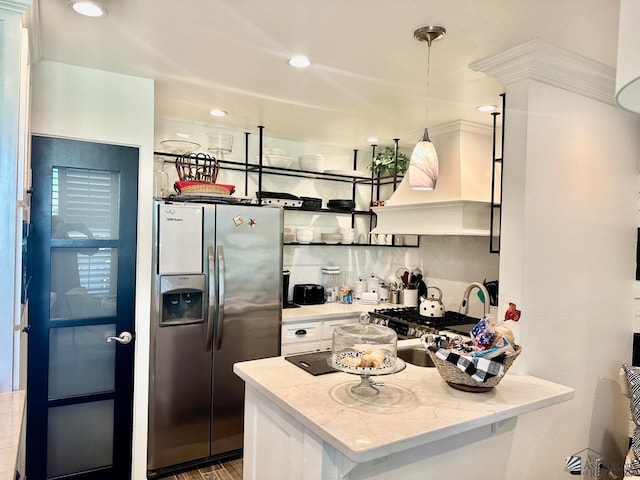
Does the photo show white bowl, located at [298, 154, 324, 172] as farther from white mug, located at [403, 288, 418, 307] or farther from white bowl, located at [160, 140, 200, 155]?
white mug, located at [403, 288, 418, 307]

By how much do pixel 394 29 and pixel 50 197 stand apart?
6.71ft

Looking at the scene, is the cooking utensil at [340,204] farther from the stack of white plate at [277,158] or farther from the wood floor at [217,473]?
the wood floor at [217,473]

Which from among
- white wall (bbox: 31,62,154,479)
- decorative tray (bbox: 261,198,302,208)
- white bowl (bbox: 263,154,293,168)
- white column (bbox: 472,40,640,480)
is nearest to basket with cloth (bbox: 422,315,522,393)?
white column (bbox: 472,40,640,480)

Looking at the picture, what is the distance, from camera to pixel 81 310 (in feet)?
8.27

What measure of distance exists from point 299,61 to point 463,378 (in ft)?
5.67

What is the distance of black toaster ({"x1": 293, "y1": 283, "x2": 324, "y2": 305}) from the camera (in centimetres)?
395

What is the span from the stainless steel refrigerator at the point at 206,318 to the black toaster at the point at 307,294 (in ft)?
2.68

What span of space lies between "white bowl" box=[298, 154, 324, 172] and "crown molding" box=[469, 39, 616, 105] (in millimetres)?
1923

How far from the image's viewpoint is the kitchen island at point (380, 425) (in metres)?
1.36

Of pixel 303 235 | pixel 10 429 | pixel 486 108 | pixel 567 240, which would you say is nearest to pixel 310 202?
pixel 303 235

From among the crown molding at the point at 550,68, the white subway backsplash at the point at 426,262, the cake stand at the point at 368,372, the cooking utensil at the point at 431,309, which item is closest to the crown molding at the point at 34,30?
the cake stand at the point at 368,372

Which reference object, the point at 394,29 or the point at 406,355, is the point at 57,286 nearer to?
the point at 406,355

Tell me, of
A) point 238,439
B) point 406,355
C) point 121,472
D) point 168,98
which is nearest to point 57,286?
point 121,472

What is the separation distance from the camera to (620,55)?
576mm
